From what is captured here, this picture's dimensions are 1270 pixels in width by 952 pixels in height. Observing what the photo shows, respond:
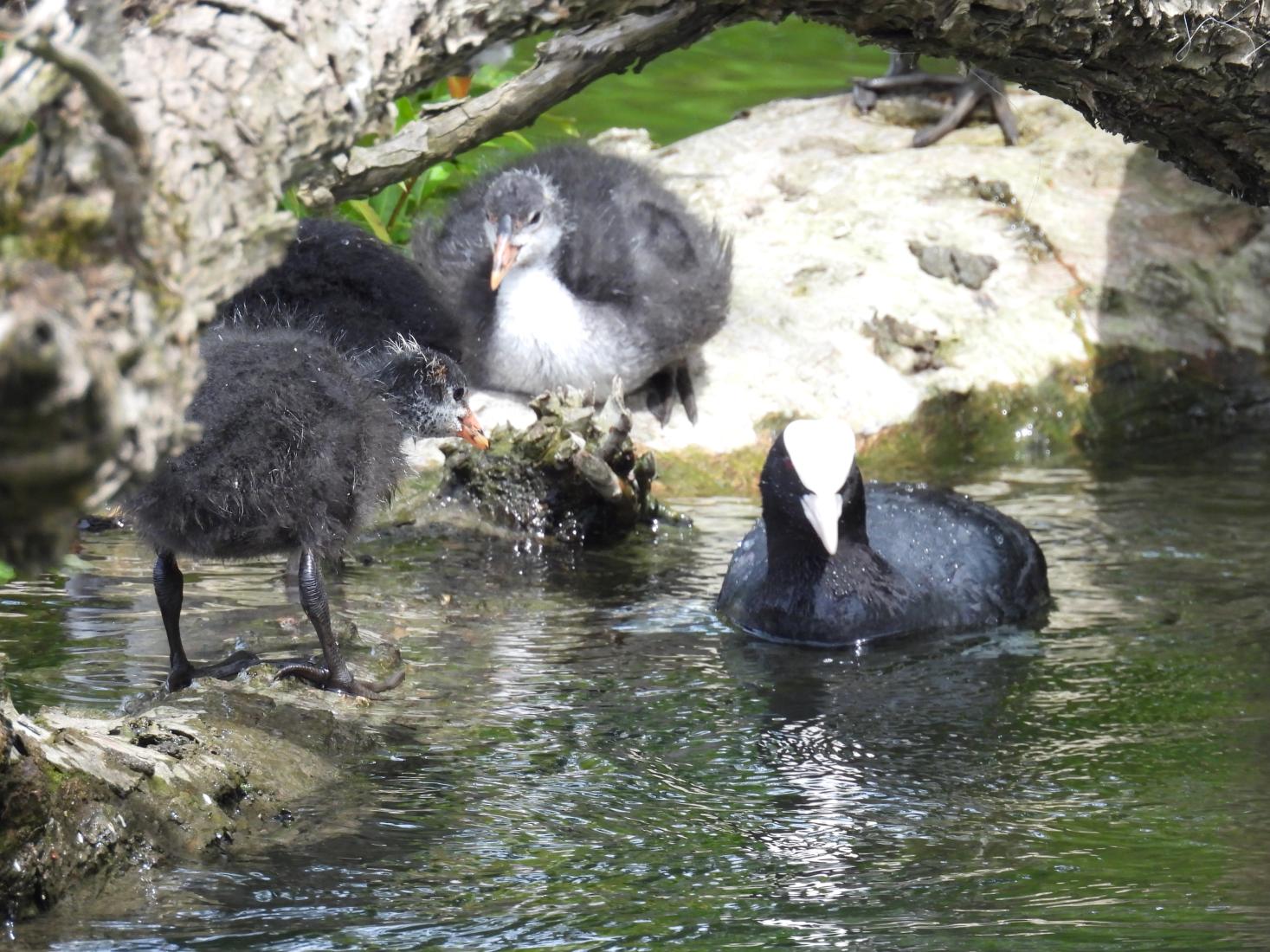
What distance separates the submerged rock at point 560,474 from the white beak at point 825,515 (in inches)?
40.5

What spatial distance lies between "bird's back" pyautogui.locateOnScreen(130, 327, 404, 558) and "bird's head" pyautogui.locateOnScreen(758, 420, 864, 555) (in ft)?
4.66

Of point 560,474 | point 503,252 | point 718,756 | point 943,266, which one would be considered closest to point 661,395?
point 503,252

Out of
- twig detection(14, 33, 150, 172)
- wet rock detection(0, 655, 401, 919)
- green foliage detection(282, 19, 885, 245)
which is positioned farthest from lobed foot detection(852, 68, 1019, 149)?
twig detection(14, 33, 150, 172)

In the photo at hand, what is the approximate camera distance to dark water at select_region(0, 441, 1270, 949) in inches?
125

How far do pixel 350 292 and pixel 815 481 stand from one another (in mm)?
1893

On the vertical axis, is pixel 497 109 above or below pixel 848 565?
above

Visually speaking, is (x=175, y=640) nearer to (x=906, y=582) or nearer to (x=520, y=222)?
(x=906, y=582)

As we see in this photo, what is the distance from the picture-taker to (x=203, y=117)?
2578mm

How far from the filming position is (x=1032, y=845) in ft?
11.7

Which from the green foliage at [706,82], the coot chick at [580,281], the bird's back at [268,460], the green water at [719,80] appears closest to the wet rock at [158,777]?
the bird's back at [268,460]

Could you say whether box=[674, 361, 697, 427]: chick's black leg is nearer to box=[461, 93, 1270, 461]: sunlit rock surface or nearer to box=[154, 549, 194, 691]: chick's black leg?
box=[461, 93, 1270, 461]: sunlit rock surface

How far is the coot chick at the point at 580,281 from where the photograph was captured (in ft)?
23.6

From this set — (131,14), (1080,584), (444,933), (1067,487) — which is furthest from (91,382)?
(1067,487)

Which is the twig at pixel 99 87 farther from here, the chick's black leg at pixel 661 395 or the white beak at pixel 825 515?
the chick's black leg at pixel 661 395
